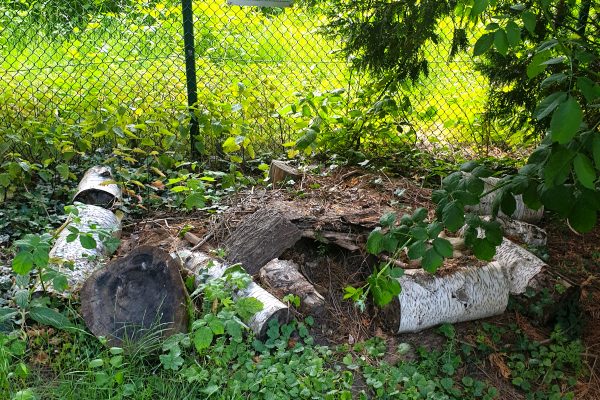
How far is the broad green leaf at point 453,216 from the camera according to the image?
2904mm

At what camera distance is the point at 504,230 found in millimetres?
4344

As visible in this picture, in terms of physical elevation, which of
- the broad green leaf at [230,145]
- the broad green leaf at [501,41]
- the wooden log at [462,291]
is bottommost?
the wooden log at [462,291]

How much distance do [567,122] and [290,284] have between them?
1.83 m

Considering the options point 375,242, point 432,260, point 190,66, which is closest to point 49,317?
point 375,242

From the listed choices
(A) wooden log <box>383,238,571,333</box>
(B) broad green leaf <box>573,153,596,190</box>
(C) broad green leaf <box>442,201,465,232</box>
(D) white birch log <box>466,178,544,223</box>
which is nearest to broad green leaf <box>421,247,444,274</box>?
(C) broad green leaf <box>442,201,465,232</box>

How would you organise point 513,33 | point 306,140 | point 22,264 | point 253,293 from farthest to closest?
point 306,140 → point 253,293 → point 22,264 → point 513,33

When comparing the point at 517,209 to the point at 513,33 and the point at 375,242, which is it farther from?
the point at 513,33

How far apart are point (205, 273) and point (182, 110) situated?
230 cm

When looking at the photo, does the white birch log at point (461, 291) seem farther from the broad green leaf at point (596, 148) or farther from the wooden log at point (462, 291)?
the broad green leaf at point (596, 148)

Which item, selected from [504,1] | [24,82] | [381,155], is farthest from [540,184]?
[24,82]

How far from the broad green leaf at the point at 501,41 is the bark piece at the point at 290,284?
1.59 m

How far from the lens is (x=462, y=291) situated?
12.1ft

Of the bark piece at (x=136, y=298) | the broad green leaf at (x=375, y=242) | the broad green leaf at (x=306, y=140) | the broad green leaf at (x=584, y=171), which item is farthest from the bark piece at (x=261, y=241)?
the broad green leaf at (x=584, y=171)

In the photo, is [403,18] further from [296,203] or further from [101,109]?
[101,109]
